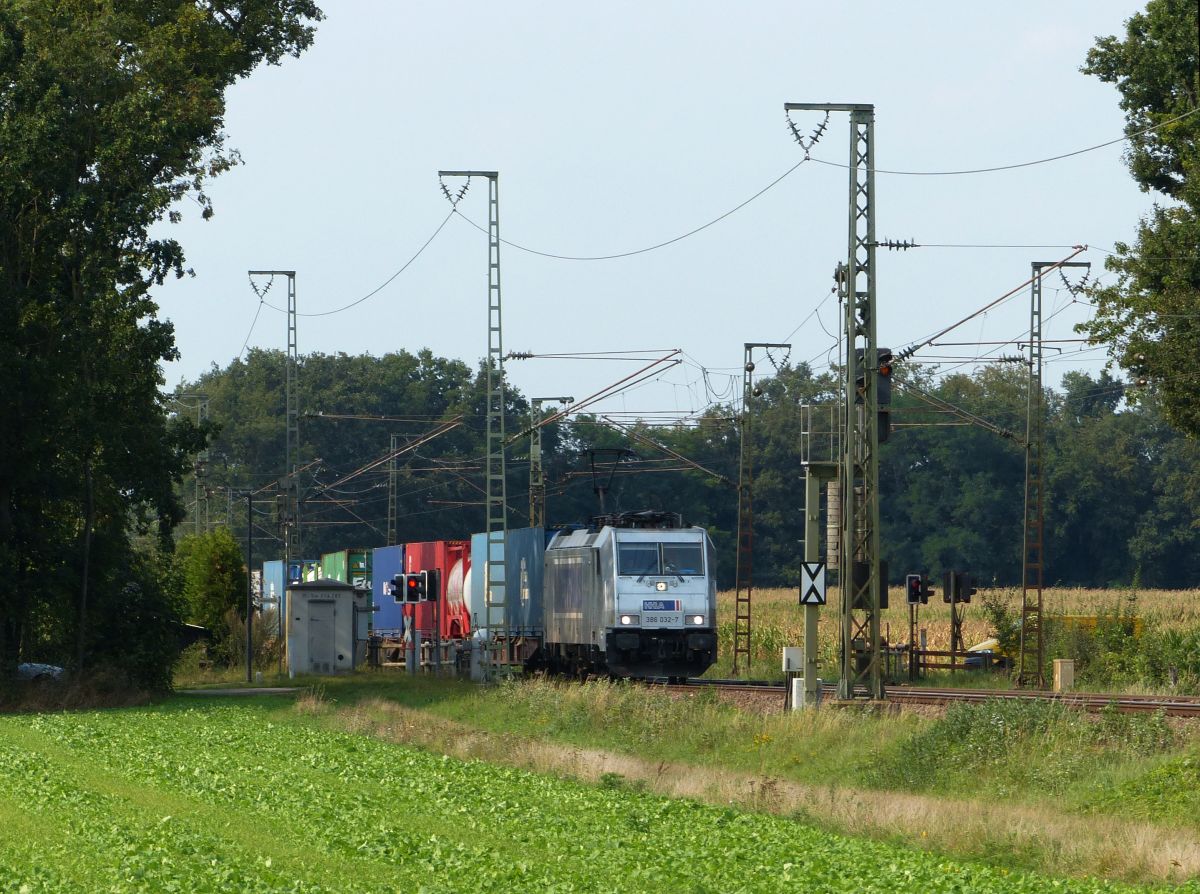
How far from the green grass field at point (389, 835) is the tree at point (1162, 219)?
20.6 meters

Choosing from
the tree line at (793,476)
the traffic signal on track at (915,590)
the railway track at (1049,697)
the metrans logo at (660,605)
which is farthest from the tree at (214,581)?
the tree line at (793,476)

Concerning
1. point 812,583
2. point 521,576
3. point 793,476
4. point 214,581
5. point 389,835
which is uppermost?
point 793,476

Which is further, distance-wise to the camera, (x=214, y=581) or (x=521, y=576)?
(x=214, y=581)

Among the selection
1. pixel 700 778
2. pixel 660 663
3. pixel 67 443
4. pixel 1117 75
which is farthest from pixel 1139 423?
pixel 700 778

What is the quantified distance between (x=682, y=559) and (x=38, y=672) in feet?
51.0

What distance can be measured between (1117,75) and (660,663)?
58.9 feet

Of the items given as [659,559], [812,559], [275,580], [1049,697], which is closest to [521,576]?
[659,559]

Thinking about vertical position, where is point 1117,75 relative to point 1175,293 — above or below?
above

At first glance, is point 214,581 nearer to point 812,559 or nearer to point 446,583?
point 446,583

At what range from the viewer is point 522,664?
4688cm

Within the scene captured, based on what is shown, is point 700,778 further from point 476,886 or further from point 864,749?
point 476,886

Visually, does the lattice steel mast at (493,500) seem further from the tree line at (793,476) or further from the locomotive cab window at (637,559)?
the tree line at (793,476)

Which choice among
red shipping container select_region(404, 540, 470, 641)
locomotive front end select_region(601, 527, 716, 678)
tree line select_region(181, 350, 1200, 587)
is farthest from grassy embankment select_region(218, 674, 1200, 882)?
tree line select_region(181, 350, 1200, 587)

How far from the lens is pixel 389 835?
15.9 metres
